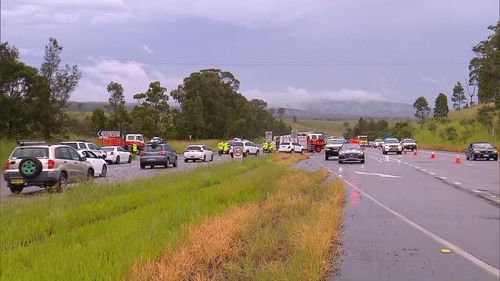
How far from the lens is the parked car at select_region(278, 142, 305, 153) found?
6000cm

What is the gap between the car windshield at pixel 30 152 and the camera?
65.7ft

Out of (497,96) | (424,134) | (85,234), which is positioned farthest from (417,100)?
(85,234)

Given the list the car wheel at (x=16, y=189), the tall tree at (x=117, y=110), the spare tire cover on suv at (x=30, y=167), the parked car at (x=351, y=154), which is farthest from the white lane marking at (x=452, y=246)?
the tall tree at (x=117, y=110)

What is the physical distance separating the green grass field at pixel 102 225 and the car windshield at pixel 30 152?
391 cm

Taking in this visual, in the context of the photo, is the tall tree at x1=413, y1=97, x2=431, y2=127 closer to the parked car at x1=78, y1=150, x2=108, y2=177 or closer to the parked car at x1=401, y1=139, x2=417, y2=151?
the parked car at x1=401, y1=139, x2=417, y2=151

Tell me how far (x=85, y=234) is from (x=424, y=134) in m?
111

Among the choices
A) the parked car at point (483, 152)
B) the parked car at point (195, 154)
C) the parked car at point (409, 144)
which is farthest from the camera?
the parked car at point (409, 144)

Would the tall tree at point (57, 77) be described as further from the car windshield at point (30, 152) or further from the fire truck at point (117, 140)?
the car windshield at point (30, 152)

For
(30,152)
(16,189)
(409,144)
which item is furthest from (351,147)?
(409,144)

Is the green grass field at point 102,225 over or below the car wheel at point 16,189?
over

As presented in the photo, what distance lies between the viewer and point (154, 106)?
9538 cm

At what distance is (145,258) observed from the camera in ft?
23.5

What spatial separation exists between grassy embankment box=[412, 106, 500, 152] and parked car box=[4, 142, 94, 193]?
192 ft

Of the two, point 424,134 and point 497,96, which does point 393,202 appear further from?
point 424,134
